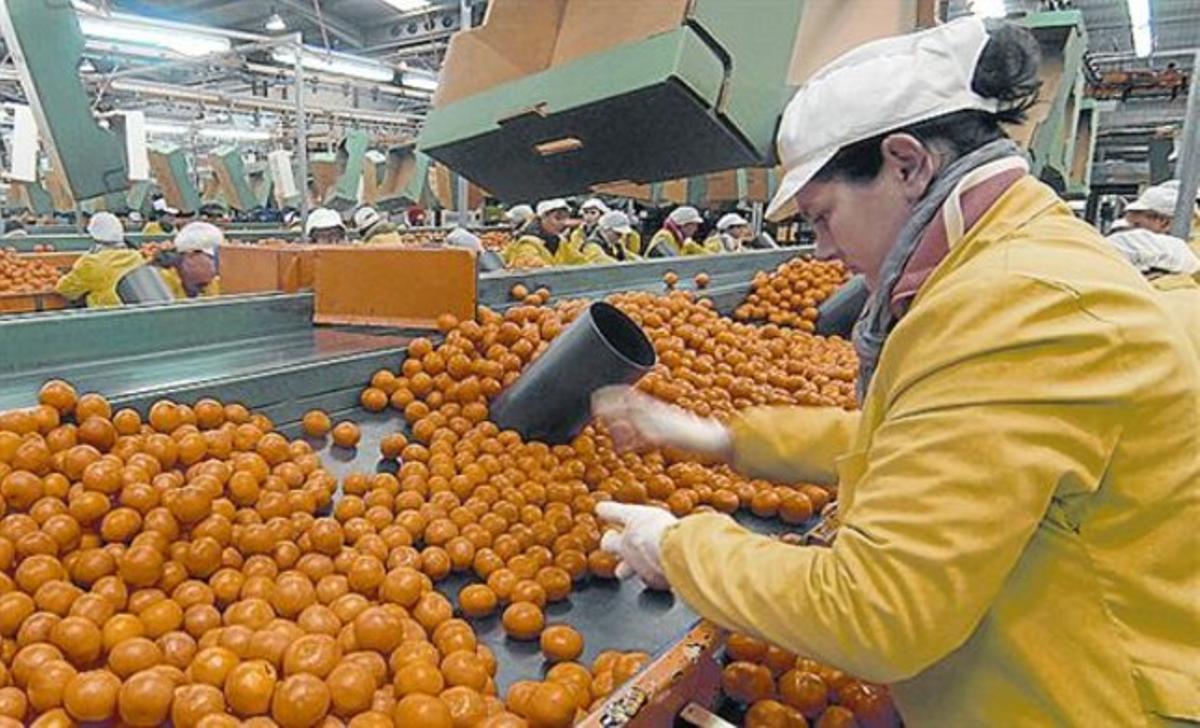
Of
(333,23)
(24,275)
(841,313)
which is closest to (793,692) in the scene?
(841,313)

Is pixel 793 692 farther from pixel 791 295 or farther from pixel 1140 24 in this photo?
pixel 1140 24

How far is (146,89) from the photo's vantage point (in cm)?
780

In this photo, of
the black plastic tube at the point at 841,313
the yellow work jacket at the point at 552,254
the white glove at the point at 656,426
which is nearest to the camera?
the white glove at the point at 656,426

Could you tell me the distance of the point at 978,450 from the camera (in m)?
0.83

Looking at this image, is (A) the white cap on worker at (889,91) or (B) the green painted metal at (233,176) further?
(B) the green painted metal at (233,176)

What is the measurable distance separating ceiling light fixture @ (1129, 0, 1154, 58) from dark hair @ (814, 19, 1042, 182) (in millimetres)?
10626

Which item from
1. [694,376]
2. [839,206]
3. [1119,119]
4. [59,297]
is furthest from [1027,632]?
[1119,119]

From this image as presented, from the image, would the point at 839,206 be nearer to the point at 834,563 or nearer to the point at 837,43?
the point at 834,563

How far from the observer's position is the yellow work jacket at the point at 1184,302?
116 cm

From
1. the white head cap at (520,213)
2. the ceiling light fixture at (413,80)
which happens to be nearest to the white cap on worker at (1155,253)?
the white head cap at (520,213)

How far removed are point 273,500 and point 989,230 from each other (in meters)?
1.39

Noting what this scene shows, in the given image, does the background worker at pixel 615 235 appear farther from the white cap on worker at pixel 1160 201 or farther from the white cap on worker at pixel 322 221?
the white cap on worker at pixel 1160 201

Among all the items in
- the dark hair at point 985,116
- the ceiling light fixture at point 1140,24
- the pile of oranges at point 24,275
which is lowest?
the pile of oranges at point 24,275

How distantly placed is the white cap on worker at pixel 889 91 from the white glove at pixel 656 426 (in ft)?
2.43
